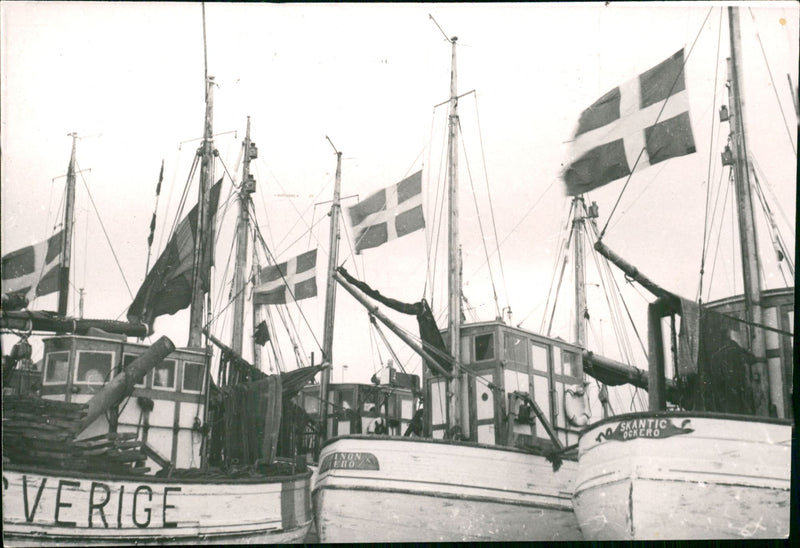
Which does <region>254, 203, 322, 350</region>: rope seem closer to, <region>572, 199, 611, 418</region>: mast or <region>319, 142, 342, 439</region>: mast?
<region>319, 142, 342, 439</region>: mast

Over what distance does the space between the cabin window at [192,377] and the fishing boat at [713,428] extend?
4627 millimetres

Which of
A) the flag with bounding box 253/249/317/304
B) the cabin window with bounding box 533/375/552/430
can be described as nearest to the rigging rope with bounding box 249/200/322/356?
the flag with bounding box 253/249/317/304

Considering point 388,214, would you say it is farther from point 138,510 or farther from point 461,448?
point 138,510

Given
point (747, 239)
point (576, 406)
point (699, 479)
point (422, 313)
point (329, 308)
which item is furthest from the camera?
point (329, 308)

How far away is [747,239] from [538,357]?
3350 mm

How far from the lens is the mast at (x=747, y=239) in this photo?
361 inches

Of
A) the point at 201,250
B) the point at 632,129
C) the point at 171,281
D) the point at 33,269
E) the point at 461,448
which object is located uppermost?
the point at 632,129

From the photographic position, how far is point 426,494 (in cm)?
977

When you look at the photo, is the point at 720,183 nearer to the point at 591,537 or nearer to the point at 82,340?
the point at 591,537

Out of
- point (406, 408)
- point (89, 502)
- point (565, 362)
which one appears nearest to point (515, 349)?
point (565, 362)

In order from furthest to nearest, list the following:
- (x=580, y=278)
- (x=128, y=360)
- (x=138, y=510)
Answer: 1. (x=580, y=278)
2. (x=128, y=360)
3. (x=138, y=510)

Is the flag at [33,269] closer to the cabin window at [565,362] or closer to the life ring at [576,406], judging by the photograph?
the cabin window at [565,362]

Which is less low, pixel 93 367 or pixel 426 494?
pixel 93 367

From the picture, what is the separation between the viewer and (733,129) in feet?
32.8
